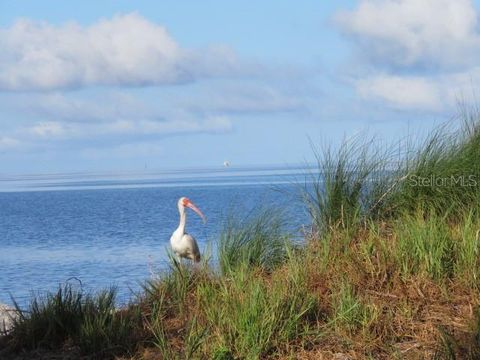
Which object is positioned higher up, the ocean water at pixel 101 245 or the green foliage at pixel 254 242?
the green foliage at pixel 254 242

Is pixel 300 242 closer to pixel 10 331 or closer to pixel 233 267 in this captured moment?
pixel 233 267

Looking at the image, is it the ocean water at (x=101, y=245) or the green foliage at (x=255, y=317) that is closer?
the green foliage at (x=255, y=317)

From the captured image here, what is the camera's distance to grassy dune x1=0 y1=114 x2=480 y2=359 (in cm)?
689

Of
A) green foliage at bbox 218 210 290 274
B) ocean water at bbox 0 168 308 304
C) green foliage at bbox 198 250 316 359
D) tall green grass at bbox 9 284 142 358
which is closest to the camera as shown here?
green foliage at bbox 198 250 316 359

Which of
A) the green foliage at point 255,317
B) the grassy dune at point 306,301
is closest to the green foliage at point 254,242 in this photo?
the grassy dune at point 306,301

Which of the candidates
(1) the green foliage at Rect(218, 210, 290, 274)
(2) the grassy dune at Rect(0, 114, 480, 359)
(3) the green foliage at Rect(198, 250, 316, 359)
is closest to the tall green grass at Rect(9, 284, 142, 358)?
(2) the grassy dune at Rect(0, 114, 480, 359)

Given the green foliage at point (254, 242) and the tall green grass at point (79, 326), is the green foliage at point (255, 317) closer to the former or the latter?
the tall green grass at point (79, 326)

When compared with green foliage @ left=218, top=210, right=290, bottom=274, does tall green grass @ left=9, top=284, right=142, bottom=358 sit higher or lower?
lower

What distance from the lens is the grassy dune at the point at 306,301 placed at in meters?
6.89

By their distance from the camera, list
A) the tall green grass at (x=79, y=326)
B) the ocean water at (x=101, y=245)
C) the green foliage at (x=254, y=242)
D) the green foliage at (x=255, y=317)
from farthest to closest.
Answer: the ocean water at (x=101, y=245)
the green foliage at (x=254, y=242)
the tall green grass at (x=79, y=326)
the green foliage at (x=255, y=317)

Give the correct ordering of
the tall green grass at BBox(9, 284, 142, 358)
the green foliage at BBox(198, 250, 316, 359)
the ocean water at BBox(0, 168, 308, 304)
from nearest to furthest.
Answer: the green foliage at BBox(198, 250, 316, 359) → the tall green grass at BBox(9, 284, 142, 358) → the ocean water at BBox(0, 168, 308, 304)

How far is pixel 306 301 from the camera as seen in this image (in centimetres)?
717

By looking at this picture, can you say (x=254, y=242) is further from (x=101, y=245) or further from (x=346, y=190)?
(x=101, y=245)

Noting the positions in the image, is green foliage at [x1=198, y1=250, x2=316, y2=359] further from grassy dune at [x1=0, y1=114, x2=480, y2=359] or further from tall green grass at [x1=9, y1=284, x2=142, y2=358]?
tall green grass at [x1=9, y1=284, x2=142, y2=358]
